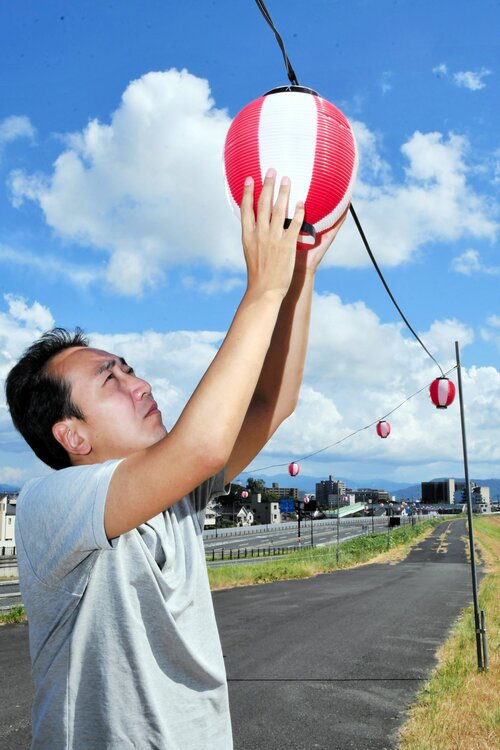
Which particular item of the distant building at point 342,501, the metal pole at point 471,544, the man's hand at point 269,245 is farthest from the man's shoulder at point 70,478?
the distant building at point 342,501

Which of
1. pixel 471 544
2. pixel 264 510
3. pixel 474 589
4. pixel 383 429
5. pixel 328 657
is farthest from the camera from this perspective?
pixel 264 510

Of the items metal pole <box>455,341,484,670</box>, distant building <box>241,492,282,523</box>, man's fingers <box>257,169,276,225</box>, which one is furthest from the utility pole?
distant building <box>241,492,282,523</box>

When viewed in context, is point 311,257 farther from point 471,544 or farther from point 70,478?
point 471,544

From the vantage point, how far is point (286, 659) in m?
10.8

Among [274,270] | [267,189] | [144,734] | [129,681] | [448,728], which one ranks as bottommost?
[448,728]

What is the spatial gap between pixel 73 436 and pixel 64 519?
1.20 ft

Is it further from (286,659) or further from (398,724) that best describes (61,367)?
(286,659)

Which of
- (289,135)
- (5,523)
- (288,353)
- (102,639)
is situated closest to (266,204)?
(288,353)

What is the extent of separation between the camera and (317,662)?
1059 cm

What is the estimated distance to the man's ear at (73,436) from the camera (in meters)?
1.74

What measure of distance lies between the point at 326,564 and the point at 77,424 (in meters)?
32.1

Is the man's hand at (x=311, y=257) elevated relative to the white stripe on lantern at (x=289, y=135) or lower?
lower

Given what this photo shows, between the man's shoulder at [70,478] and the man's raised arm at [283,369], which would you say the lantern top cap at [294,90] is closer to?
the man's raised arm at [283,369]

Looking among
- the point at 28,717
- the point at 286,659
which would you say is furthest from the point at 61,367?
the point at 286,659
